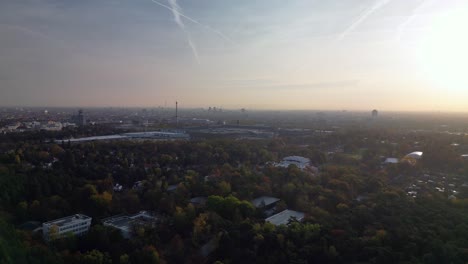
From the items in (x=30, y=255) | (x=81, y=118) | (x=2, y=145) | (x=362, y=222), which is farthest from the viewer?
(x=81, y=118)

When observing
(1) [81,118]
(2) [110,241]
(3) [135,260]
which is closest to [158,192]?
(2) [110,241]

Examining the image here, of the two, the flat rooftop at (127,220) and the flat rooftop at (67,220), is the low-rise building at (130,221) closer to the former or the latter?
the flat rooftop at (127,220)

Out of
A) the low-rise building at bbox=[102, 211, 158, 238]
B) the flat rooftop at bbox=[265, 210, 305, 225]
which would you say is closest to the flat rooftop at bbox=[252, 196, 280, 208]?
the flat rooftop at bbox=[265, 210, 305, 225]

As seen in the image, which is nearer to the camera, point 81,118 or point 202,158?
point 202,158

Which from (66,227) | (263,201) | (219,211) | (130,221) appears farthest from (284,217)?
(66,227)

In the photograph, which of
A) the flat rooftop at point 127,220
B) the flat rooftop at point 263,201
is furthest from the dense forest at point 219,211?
the flat rooftop at point 127,220

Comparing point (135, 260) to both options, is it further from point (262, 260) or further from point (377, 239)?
point (377, 239)
